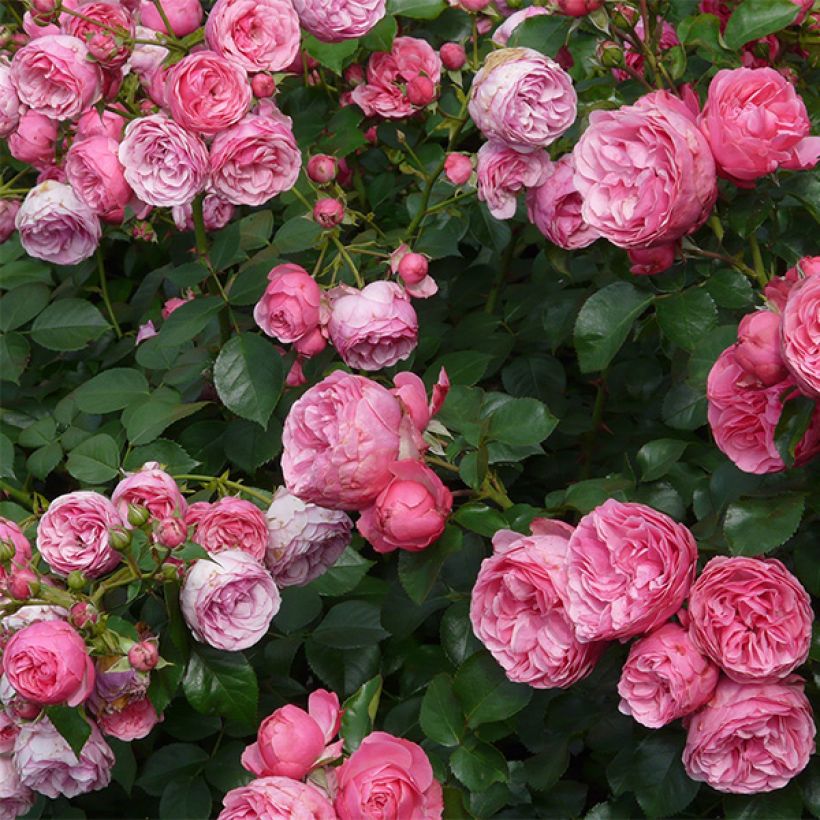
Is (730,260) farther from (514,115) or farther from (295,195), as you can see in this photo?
(295,195)

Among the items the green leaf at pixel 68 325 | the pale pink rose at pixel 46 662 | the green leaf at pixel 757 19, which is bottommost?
the green leaf at pixel 68 325

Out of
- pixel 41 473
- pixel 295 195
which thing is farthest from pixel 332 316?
pixel 41 473

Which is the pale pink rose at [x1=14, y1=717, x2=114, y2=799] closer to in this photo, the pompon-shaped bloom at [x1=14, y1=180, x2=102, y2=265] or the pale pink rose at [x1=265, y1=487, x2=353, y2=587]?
the pale pink rose at [x1=265, y1=487, x2=353, y2=587]

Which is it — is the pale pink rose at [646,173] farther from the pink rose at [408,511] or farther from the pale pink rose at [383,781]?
the pale pink rose at [383,781]

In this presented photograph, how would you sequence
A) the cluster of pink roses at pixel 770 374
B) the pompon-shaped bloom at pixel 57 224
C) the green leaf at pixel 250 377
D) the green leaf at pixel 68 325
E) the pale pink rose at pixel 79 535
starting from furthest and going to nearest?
the green leaf at pixel 68 325, the pompon-shaped bloom at pixel 57 224, the green leaf at pixel 250 377, the pale pink rose at pixel 79 535, the cluster of pink roses at pixel 770 374

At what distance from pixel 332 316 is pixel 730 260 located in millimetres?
563

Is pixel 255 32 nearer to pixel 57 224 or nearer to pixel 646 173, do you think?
pixel 57 224

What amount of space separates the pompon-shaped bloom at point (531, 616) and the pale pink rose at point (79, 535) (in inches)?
17.3

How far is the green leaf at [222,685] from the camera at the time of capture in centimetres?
150

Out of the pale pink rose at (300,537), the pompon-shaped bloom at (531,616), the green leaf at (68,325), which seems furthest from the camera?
the green leaf at (68,325)

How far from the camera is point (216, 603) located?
4.67 feet

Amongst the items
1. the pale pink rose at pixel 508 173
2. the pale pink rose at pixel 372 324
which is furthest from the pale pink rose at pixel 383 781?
the pale pink rose at pixel 508 173

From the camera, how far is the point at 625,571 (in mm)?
1181

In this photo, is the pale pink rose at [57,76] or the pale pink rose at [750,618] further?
the pale pink rose at [57,76]
